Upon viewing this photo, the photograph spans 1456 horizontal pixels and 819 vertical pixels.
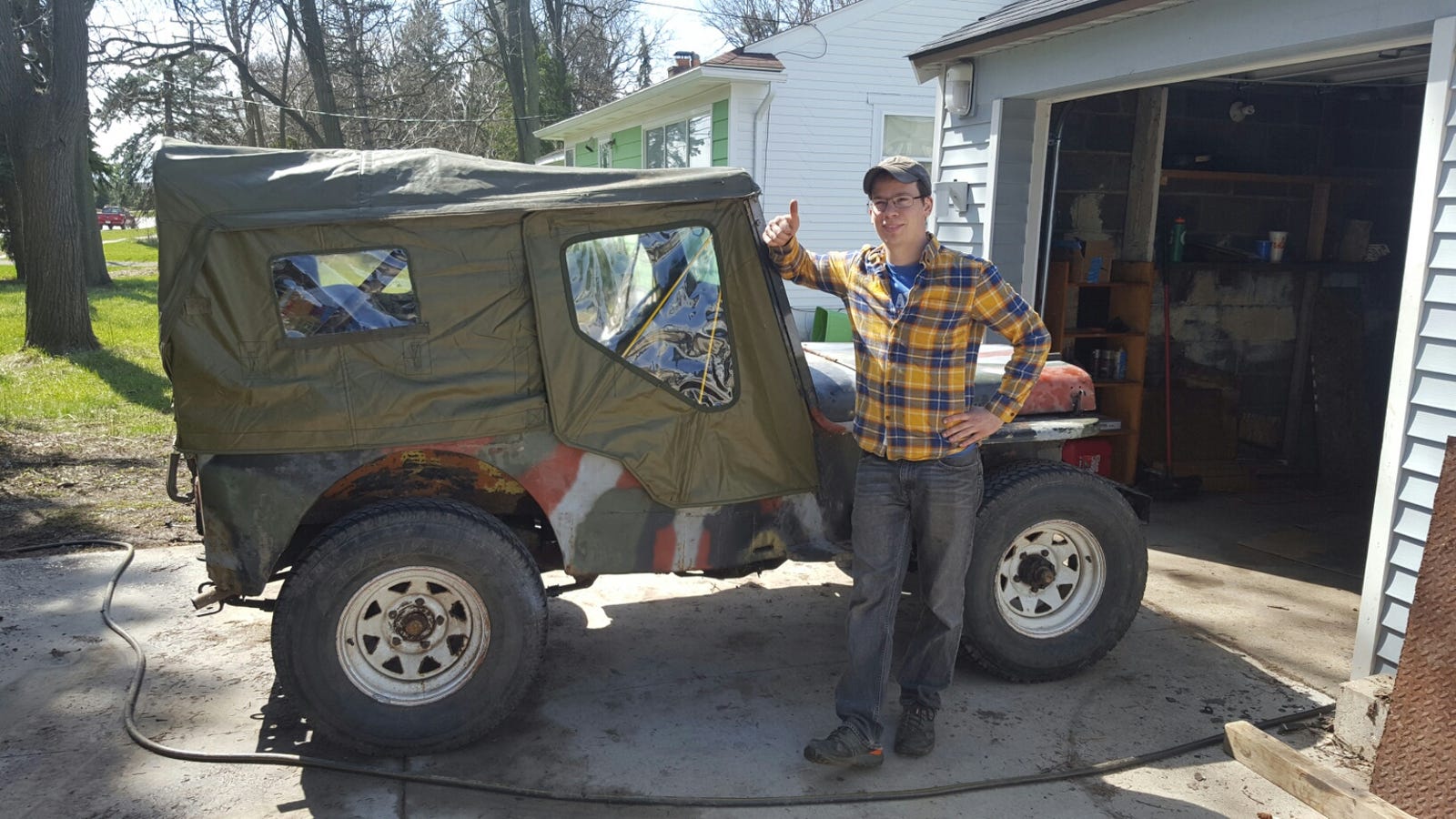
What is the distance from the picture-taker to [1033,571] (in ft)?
14.1

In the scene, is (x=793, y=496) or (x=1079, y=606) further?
(x=1079, y=606)

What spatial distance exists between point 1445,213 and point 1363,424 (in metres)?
5.09

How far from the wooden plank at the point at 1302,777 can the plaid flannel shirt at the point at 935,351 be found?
1509 mm

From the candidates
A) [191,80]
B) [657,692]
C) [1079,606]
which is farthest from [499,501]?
[191,80]

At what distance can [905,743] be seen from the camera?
3.75 m

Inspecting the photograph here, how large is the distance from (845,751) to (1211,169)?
6.41m

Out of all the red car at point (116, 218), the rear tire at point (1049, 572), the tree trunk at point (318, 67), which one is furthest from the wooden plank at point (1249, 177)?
the red car at point (116, 218)

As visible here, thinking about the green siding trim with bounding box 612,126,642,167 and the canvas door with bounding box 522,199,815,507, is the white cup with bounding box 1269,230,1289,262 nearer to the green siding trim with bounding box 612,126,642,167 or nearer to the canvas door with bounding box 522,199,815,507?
the canvas door with bounding box 522,199,815,507

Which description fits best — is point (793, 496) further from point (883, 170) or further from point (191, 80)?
point (191, 80)

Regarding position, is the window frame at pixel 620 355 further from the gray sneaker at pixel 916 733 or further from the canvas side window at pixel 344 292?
the gray sneaker at pixel 916 733

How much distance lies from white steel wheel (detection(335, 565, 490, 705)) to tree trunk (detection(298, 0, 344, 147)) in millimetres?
23316

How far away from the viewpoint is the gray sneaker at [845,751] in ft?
11.8

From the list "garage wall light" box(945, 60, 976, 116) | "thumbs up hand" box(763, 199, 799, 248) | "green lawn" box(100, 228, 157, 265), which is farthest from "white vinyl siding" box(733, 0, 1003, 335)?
"green lawn" box(100, 228, 157, 265)

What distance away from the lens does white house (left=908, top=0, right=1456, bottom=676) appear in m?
6.19
